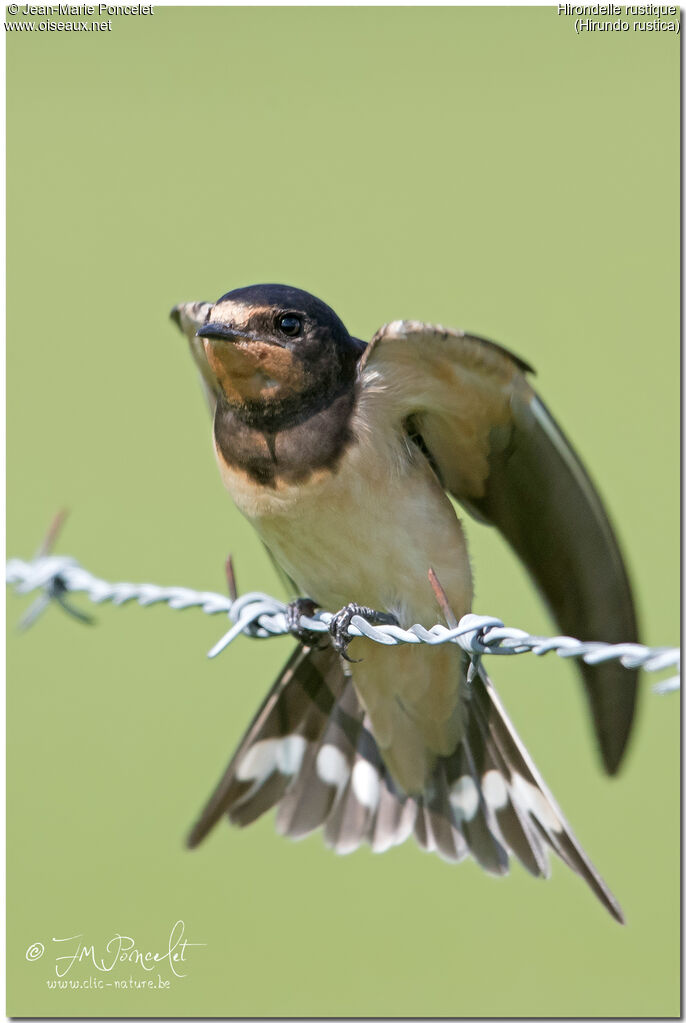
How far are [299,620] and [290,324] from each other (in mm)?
823

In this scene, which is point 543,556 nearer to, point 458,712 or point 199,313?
point 458,712

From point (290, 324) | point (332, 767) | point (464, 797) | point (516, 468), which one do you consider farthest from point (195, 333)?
point (464, 797)

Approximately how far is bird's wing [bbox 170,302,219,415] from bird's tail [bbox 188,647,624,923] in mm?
879

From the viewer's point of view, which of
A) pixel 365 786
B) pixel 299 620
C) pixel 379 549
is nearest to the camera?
pixel 379 549

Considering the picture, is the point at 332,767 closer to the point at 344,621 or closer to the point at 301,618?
the point at 301,618

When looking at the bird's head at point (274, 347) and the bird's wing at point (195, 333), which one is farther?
the bird's wing at point (195, 333)

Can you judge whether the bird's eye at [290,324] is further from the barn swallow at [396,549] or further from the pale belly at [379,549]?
the pale belly at [379,549]

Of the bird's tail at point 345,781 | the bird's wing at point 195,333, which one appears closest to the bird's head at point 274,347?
the bird's wing at point 195,333

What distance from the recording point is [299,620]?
3.16 meters

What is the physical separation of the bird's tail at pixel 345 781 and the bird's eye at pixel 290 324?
1.11 meters

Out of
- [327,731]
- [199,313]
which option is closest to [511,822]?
[327,731]

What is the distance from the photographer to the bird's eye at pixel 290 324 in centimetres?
290

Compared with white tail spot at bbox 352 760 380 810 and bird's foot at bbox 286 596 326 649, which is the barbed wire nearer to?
bird's foot at bbox 286 596 326 649

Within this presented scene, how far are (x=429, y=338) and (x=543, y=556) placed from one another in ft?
2.89
